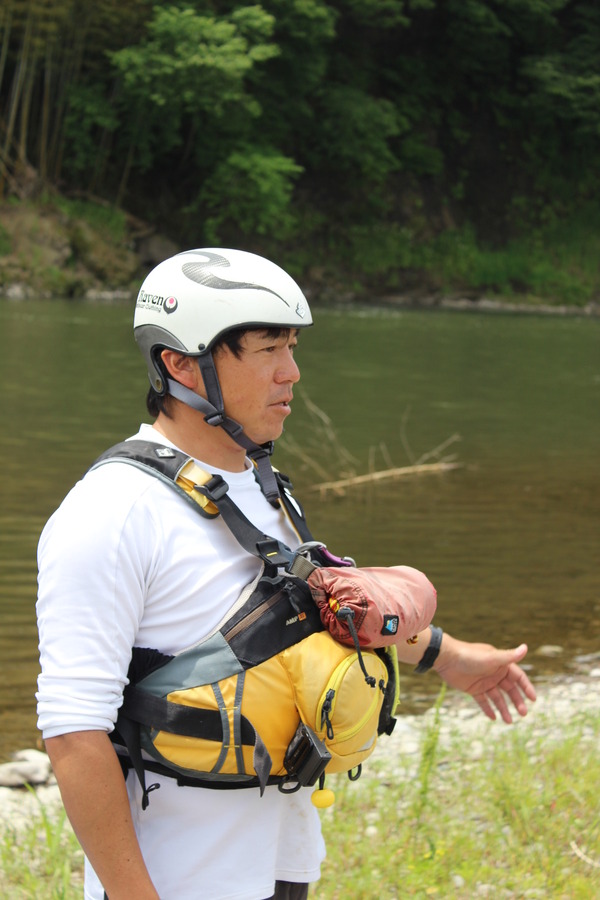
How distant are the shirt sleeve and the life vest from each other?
10 centimetres

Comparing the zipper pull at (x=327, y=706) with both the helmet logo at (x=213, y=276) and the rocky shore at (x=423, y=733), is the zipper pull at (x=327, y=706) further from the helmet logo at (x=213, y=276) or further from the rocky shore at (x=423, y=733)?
the rocky shore at (x=423, y=733)

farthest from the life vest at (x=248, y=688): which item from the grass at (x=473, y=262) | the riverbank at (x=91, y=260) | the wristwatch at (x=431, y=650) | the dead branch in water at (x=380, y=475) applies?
the grass at (x=473, y=262)

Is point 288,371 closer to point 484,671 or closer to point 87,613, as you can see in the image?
point 87,613

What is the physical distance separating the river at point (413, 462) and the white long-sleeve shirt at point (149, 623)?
10.8ft

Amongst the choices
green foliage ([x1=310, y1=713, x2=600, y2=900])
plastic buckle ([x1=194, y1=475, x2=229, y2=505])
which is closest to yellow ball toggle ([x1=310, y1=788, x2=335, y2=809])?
plastic buckle ([x1=194, y1=475, x2=229, y2=505])

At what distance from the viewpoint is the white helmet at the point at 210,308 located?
183cm

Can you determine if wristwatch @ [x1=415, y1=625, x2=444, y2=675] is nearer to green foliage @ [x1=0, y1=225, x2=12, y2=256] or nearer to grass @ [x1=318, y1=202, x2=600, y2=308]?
green foliage @ [x1=0, y1=225, x2=12, y2=256]

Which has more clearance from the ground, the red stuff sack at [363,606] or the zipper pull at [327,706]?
the red stuff sack at [363,606]

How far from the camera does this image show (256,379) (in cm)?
188

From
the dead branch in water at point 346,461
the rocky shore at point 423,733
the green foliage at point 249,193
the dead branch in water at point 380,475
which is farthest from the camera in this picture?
the green foliage at point 249,193

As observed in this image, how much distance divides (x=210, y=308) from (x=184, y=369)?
12 cm

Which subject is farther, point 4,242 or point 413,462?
point 4,242

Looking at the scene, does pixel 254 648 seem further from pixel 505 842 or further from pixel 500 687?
pixel 505 842

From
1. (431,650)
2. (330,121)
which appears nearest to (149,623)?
(431,650)
